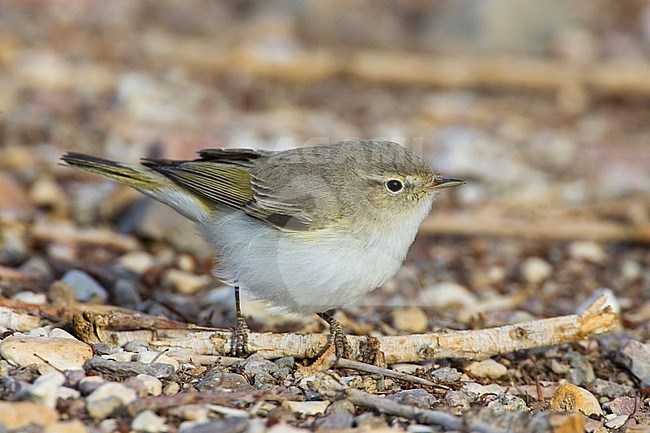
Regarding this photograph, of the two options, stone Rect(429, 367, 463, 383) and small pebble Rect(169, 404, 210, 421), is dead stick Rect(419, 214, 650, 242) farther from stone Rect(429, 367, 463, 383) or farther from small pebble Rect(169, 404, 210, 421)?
small pebble Rect(169, 404, 210, 421)

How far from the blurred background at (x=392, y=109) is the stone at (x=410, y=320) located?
398 mm

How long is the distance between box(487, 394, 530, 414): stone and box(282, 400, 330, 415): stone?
0.85 m

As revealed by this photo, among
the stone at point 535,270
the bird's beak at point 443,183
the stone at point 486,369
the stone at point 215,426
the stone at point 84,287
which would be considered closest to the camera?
the stone at point 215,426

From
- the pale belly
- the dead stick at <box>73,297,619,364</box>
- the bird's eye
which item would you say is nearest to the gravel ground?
the dead stick at <box>73,297,619,364</box>

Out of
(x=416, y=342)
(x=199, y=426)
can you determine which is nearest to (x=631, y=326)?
(x=416, y=342)

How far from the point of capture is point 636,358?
5125mm

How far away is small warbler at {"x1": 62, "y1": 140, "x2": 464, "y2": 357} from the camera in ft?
15.5

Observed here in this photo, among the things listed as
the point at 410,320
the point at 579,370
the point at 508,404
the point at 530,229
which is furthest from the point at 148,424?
the point at 530,229

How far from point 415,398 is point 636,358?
169 centimetres

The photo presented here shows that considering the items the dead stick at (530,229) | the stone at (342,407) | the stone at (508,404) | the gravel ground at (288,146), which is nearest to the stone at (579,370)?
the gravel ground at (288,146)

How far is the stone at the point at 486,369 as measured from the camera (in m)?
4.94

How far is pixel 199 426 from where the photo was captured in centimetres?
358

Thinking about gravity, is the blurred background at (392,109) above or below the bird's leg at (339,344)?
above

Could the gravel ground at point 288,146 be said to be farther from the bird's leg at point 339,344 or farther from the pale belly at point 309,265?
the pale belly at point 309,265
